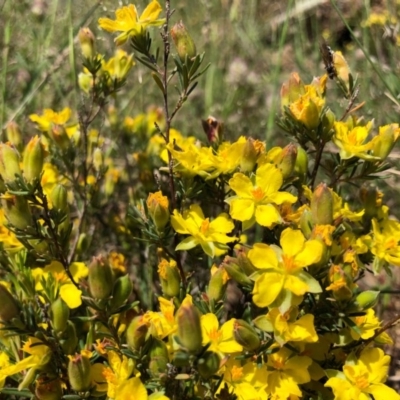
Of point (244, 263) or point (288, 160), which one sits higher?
point (288, 160)

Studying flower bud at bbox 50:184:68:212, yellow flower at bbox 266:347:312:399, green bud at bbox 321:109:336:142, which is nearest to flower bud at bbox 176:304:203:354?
yellow flower at bbox 266:347:312:399

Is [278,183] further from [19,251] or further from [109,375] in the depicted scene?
[19,251]

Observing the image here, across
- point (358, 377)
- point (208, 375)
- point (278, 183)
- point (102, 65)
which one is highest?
point (102, 65)

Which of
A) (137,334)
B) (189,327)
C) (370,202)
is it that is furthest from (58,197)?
(370,202)

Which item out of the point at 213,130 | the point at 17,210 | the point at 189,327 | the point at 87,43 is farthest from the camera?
the point at 87,43

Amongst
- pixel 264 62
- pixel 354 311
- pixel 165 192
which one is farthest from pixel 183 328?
pixel 264 62

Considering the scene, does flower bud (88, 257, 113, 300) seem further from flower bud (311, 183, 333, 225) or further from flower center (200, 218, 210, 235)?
flower bud (311, 183, 333, 225)

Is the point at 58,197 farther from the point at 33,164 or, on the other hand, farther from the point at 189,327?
the point at 189,327
